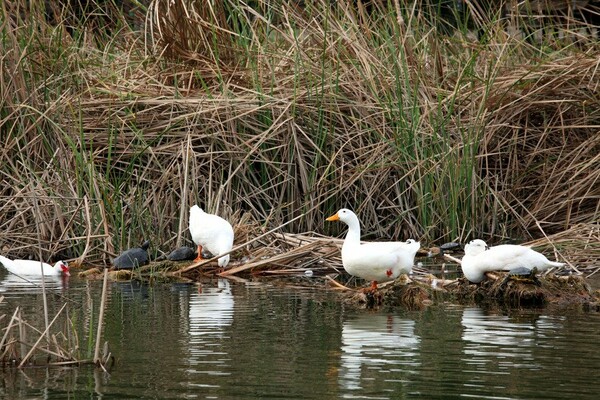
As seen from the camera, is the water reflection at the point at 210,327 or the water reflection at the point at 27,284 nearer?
the water reflection at the point at 210,327

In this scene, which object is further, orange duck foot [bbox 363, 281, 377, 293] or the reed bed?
the reed bed

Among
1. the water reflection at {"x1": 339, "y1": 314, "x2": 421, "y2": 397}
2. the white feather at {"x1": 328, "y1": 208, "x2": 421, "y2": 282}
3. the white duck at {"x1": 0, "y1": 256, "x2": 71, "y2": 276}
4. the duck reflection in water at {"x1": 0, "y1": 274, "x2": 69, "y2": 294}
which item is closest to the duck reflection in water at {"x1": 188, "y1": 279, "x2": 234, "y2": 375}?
the water reflection at {"x1": 339, "y1": 314, "x2": 421, "y2": 397}

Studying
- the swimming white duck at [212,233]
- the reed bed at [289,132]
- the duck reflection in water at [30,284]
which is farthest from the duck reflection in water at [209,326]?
the reed bed at [289,132]

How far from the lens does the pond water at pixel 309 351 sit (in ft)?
21.1

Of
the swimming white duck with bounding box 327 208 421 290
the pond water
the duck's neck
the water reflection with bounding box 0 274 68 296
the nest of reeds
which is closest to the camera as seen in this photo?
the pond water

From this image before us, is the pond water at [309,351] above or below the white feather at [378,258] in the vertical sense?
below

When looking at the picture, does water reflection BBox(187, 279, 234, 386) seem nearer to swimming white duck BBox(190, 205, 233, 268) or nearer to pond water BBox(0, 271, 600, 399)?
pond water BBox(0, 271, 600, 399)

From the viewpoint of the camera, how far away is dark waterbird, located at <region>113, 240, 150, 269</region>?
11336mm

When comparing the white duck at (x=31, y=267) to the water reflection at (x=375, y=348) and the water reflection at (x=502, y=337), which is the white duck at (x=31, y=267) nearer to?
the water reflection at (x=375, y=348)

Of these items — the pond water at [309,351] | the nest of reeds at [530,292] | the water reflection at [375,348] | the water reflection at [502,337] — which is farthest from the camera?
the nest of reeds at [530,292]

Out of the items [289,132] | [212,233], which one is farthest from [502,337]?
[289,132]

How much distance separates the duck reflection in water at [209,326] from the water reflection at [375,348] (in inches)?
28.3

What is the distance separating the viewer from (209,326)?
8500 mm

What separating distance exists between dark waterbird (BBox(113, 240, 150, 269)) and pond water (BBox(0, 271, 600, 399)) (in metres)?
0.97
